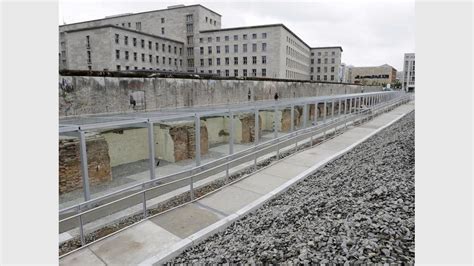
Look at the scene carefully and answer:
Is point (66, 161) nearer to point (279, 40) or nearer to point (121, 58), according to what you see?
point (121, 58)

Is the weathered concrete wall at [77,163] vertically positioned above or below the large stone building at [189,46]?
below

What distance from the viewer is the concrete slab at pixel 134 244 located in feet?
15.3

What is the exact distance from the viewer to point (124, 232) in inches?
213

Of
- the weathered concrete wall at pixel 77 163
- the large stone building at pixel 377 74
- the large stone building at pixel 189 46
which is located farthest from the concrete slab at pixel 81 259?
the large stone building at pixel 377 74

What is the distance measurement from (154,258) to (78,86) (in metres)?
8.89

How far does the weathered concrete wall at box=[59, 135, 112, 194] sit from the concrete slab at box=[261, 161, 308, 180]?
17.3 ft

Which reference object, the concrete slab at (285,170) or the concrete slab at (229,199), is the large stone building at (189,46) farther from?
the concrete slab at (229,199)

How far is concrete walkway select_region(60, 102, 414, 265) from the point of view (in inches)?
185

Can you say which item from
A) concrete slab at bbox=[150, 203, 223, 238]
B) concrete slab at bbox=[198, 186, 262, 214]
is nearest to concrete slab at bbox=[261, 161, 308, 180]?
concrete slab at bbox=[198, 186, 262, 214]

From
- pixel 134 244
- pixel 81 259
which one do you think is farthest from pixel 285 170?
pixel 81 259

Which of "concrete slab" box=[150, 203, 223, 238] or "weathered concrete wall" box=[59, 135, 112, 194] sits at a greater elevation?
"weathered concrete wall" box=[59, 135, 112, 194]

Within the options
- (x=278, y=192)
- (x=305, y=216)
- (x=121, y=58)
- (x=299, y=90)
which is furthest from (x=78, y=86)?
(x=121, y=58)

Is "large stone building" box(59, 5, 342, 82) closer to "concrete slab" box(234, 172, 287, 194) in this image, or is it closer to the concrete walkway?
"concrete slab" box(234, 172, 287, 194)

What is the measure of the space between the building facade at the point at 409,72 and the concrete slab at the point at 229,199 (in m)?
93.0
